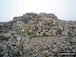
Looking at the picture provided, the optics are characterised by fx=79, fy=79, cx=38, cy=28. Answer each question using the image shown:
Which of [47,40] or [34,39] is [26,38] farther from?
[47,40]

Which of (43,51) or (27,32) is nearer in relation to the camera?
(43,51)

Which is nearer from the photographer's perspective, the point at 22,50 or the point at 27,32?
the point at 22,50

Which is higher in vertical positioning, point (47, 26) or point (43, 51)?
point (47, 26)

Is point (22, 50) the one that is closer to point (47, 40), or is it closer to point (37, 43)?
point (37, 43)

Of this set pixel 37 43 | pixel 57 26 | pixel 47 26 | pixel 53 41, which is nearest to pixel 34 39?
pixel 37 43

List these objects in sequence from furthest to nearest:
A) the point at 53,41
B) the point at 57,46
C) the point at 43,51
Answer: the point at 53,41
the point at 57,46
the point at 43,51

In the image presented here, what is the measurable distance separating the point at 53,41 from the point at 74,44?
112 inches

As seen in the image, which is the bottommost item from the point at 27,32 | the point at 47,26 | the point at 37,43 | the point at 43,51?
the point at 43,51

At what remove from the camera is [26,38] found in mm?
11508

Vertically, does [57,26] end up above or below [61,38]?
above

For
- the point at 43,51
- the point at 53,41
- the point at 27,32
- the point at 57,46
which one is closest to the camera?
the point at 43,51

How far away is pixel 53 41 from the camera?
428 inches

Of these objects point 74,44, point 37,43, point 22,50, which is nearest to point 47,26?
point 37,43

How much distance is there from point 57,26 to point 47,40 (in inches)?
154
